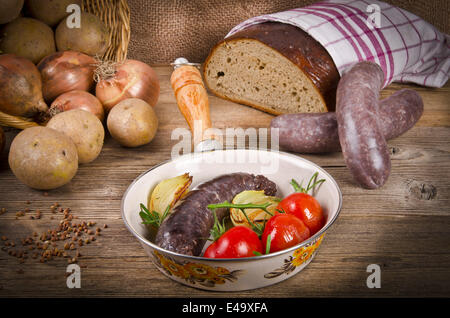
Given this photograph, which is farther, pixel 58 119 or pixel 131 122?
pixel 131 122

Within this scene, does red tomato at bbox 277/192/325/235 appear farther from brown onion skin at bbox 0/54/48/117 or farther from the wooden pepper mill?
brown onion skin at bbox 0/54/48/117

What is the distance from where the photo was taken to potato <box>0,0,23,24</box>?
1.49 metres

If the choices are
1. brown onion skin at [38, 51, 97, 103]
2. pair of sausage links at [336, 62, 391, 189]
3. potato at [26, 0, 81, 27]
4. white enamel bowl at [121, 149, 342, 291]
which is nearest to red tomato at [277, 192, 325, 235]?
white enamel bowl at [121, 149, 342, 291]

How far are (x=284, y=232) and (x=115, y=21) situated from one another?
1.38 metres

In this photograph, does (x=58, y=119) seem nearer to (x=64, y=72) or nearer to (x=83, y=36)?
(x=64, y=72)

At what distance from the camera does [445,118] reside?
1727 millimetres

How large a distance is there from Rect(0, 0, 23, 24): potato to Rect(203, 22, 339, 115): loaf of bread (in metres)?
Result: 0.78

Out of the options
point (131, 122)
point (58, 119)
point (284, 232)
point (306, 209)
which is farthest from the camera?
point (131, 122)

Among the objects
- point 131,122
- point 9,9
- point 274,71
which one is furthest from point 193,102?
point 9,9

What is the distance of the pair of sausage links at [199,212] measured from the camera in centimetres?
92

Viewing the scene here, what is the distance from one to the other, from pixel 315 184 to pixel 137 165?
0.65m

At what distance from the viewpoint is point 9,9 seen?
4.96 feet

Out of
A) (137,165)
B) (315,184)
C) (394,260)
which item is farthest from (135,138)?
(394,260)

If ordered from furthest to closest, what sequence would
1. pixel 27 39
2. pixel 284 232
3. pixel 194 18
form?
pixel 194 18 < pixel 27 39 < pixel 284 232
